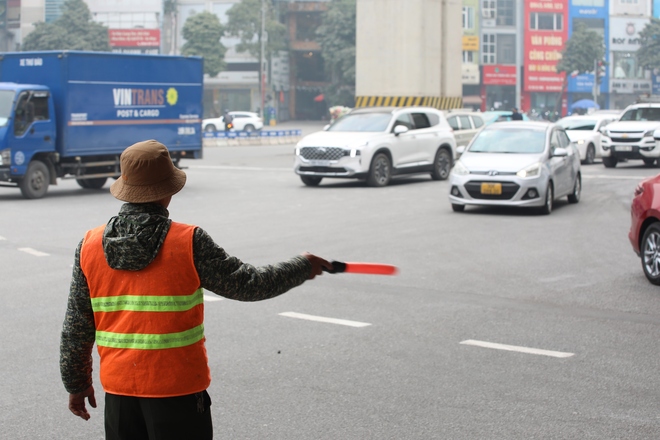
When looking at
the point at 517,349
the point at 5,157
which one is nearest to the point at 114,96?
the point at 5,157

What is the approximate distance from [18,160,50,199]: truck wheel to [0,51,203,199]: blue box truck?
0.02 metres

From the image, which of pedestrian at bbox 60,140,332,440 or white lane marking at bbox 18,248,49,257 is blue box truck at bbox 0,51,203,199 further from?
pedestrian at bbox 60,140,332,440

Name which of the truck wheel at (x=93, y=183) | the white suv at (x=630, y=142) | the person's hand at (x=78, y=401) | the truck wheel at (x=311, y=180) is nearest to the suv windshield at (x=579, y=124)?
the white suv at (x=630, y=142)

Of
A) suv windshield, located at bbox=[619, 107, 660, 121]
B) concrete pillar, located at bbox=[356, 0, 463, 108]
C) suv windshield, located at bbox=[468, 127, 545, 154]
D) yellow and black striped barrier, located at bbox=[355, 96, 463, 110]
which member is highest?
concrete pillar, located at bbox=[356, 0, 463, 108]

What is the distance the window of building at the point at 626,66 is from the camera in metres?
89.6

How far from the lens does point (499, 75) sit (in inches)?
3469

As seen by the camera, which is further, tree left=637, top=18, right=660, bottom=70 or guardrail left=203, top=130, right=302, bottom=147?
tree left=637, top=18, right=660, bottom=70

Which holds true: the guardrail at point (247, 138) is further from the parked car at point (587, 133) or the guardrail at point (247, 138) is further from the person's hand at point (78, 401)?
the person's hand at point (78, 401)

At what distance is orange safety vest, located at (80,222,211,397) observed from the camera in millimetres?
3260

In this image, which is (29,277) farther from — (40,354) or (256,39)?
(256,39)

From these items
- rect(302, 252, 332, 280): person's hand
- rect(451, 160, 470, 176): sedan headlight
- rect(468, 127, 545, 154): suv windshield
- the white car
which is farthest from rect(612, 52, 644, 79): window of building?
rect(302, 252, 332, 280): person's hand

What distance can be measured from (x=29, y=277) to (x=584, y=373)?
19.8 ft

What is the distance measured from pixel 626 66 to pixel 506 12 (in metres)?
12.5

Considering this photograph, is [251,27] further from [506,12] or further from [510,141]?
[510,141]
